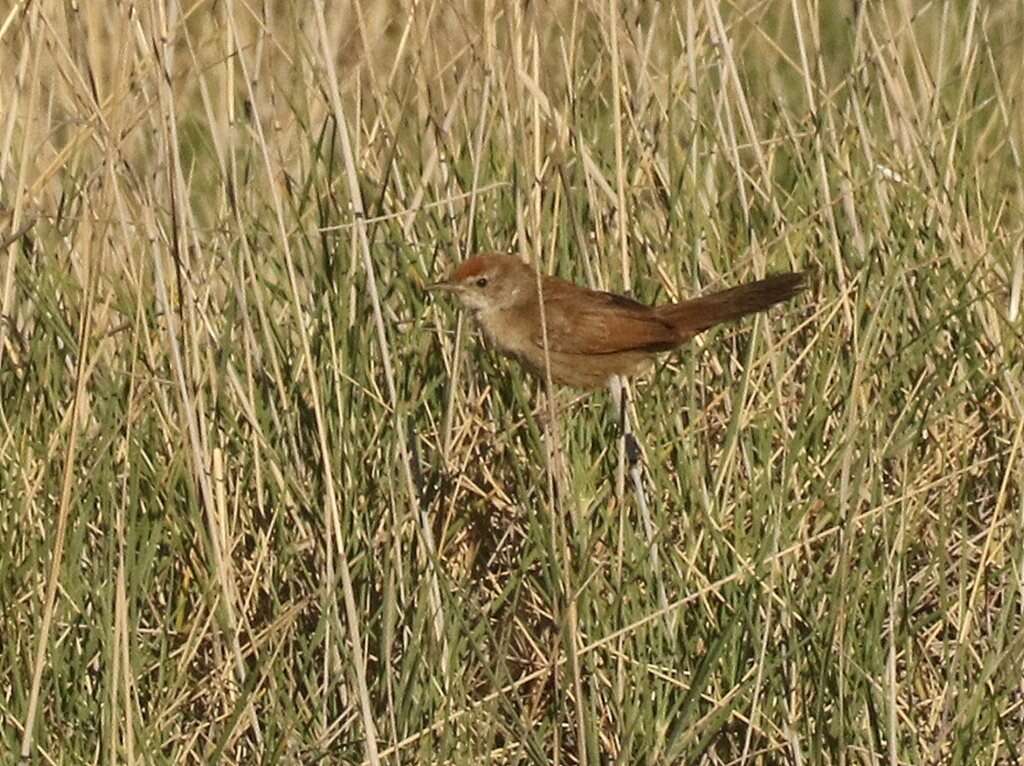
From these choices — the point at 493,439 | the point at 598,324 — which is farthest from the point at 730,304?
the point at 493,439

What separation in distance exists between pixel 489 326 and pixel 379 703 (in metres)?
0.71

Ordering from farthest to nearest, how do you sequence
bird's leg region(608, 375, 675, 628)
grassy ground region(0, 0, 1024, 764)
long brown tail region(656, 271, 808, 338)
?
long brown tail region(656, 271, 808, 338), bird's leg region(608, 375, 675, 628), grassy ground region(0, 0, 1024, 764)

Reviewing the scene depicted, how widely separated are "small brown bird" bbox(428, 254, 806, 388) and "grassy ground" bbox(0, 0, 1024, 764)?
0.06m

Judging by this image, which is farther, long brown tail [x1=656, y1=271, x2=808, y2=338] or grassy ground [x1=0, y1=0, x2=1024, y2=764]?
long brown tail [x1=656, y1=271, x2=808, y2=338]

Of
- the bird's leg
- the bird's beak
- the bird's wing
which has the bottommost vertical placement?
the bird's leg

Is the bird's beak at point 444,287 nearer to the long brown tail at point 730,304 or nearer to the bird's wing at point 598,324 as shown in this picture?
the bird's wing at point 598,324

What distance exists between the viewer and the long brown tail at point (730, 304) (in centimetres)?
329

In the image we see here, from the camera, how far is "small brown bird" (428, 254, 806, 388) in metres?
3.34

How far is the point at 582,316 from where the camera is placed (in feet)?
11.7

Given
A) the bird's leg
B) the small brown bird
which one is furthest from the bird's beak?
the bird's leg

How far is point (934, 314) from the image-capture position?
3428 mm

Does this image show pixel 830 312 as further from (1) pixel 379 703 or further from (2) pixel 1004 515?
(1) pixel 379 703

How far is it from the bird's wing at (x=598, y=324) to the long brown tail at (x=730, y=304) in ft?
0.08

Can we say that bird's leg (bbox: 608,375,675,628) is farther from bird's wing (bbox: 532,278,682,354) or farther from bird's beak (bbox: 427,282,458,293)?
bird's beak (bbox: 427,282,458,293)
